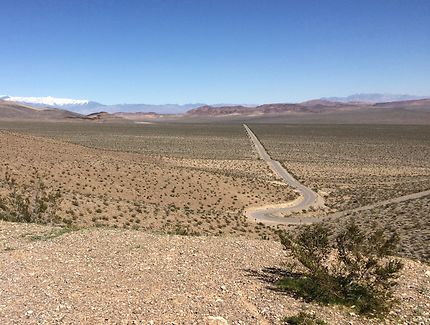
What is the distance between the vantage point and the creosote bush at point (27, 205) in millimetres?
19203

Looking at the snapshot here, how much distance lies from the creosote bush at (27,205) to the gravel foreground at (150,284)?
416 centimetres

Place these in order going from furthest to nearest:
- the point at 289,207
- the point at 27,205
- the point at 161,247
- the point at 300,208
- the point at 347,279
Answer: the point at 289,207 < the point at 300,208 < the point at 27,205 < the point at 161,247 < the point at 347,279

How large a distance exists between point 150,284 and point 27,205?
11994mm

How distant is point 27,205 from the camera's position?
20.2m

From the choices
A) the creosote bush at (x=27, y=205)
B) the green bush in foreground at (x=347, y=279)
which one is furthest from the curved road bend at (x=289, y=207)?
the green bush in foreground at (x=347, y=279)

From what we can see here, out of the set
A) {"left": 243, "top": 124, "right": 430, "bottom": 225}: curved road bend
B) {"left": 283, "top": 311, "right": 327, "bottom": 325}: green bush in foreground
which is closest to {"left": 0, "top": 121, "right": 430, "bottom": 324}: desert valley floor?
{"left": 283, "top": 311, "right": 327, "bottom": 325}: green bush in foreground

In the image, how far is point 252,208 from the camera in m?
35.5

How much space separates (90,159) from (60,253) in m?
32.8

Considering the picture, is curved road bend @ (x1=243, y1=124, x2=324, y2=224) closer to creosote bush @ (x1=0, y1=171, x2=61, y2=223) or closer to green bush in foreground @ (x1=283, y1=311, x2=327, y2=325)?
creosote bush @ (x1=0, y1=171, x2=61, y2=223)

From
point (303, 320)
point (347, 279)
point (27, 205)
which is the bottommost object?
point (303, 320)

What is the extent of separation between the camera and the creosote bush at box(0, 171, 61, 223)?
19203 millimetres

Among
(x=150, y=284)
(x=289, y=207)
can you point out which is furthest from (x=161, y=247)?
(x=289, y=207)

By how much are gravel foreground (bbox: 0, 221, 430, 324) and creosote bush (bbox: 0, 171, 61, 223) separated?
4.16 meters

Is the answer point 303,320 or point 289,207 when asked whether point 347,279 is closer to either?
point 303,320
